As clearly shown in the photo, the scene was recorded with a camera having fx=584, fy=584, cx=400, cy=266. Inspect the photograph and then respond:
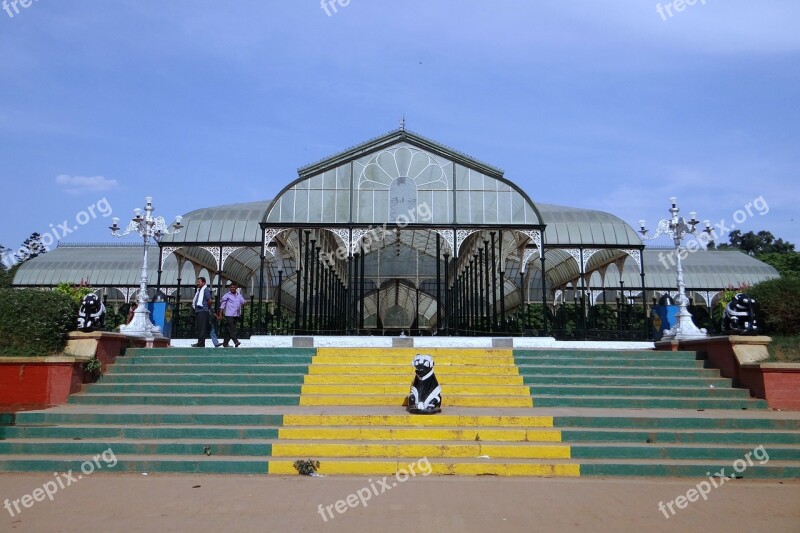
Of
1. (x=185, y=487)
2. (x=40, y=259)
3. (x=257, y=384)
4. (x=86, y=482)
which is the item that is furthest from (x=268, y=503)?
(x=40, y=259)

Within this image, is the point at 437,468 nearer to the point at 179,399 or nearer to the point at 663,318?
the point at 179,399

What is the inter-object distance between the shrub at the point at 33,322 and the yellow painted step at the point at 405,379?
4.65 meters

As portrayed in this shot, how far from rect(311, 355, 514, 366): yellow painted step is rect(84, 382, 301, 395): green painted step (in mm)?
1378

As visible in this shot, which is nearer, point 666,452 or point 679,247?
point 666,452

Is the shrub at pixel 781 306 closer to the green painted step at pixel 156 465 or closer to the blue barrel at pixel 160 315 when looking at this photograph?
the green painted step at pixel 156 465

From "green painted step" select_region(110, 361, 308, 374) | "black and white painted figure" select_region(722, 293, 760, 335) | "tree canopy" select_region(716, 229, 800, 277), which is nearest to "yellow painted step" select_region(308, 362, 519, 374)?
"green painted step" select_region(110, 361, 308, 374)

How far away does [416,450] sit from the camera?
24.9 feet

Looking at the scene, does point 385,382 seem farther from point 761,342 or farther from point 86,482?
point 761,342

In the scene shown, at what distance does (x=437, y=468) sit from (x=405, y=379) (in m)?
3.83

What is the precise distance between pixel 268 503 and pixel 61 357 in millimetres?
6263

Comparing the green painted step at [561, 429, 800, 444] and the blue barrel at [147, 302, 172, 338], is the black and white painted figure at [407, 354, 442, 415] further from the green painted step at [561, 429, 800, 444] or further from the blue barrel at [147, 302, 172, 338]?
the blue barrel at [147, 302, 172, 338]

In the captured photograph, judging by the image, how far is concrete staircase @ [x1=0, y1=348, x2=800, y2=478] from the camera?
735cm

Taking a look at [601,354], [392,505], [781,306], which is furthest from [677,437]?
[781,306]

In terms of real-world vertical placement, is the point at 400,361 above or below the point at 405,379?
above
